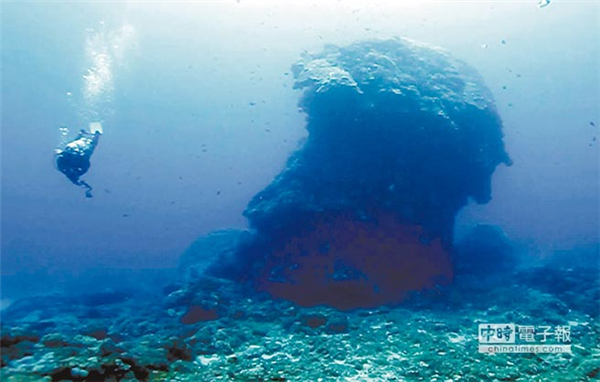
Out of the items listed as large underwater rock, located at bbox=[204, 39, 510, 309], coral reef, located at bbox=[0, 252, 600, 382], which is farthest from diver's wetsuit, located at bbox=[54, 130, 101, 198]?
large underwater rock, located at bbox=[204, 39, 510, 309]

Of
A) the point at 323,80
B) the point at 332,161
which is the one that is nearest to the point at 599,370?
the point at 332,161

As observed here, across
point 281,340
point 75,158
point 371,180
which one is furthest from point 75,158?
point 371,180

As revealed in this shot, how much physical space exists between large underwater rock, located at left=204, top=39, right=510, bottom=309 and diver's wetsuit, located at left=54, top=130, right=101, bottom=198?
594cm

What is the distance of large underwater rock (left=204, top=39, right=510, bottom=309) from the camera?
14.1 meters

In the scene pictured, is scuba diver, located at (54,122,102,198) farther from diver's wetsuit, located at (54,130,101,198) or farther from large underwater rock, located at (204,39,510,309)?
large underwater rock, located at (204,39,510,309)

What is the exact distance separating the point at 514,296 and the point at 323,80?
1020 centimetres

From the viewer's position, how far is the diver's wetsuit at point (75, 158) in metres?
11.7

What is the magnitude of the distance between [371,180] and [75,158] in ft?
34.1

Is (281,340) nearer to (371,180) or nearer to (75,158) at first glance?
(371,180)

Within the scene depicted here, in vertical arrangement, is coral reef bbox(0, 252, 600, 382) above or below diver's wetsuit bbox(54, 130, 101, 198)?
below

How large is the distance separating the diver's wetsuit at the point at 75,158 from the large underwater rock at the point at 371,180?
5944 mm

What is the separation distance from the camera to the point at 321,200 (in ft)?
46.7

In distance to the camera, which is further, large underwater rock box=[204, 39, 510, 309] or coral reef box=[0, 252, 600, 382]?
large underwater rock box=[204, 39, 510, 309]

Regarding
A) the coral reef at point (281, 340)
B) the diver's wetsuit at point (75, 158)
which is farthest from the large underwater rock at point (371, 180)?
the diver's wetsuit at point (75, 158)
